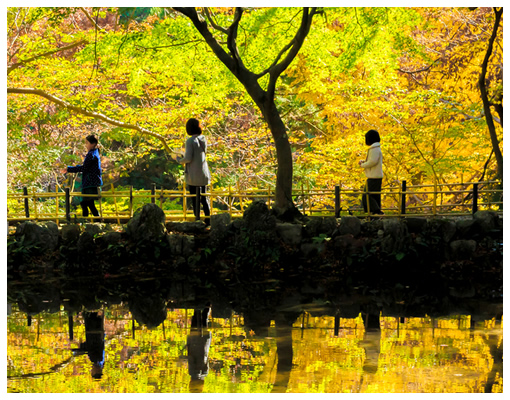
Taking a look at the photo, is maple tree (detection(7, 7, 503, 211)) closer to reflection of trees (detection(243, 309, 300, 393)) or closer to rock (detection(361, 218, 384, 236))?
rock (detection(361, 218, 384, 236))

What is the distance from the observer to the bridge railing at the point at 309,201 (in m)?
12.2

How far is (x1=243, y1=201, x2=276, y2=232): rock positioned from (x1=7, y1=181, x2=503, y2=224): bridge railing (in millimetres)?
974

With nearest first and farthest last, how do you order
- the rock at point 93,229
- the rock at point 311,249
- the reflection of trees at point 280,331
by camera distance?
1. the reflection of trees at point 280,331
2. the rock at point 311,249
3. the rock at point 93,229

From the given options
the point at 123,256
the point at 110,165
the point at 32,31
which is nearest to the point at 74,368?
the point at 123,256

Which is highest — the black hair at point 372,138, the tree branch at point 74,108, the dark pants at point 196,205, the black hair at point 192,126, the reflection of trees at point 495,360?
the tree branch at point 74,108

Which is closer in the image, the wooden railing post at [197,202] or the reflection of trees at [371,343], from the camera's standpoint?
the reflection of trees at [371,343]

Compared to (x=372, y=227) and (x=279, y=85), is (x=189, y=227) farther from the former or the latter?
(x=279, y=85)

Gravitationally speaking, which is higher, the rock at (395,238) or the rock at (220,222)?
the rock at (220,222)

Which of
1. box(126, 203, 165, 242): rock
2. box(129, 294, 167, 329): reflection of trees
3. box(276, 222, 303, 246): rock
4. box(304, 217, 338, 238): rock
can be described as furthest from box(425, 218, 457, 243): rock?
box(129, 294, 167, 329): reflection of trees

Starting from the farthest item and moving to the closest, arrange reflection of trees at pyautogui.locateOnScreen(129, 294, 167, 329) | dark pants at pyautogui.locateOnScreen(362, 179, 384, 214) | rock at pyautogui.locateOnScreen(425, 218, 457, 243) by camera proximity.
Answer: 1. dark pants at pyautogui.locateOnScreen(362, 179, 384, 214)
2. rock at pyautogui.locateOnScreen(425, 218, 457, 243)
3. reflection of trees at pyautogui.locateOnScreen(129, 294, 167, 329)

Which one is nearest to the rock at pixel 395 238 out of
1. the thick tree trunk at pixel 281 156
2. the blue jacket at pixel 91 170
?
the thick tree trunk at pixel 281 156

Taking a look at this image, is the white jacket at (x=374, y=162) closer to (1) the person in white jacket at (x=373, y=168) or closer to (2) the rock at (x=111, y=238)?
(1) the person in white jacket at (x=373, y=168)

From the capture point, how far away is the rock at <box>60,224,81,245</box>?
11383 mm

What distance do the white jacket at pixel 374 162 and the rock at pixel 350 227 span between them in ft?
3.68
